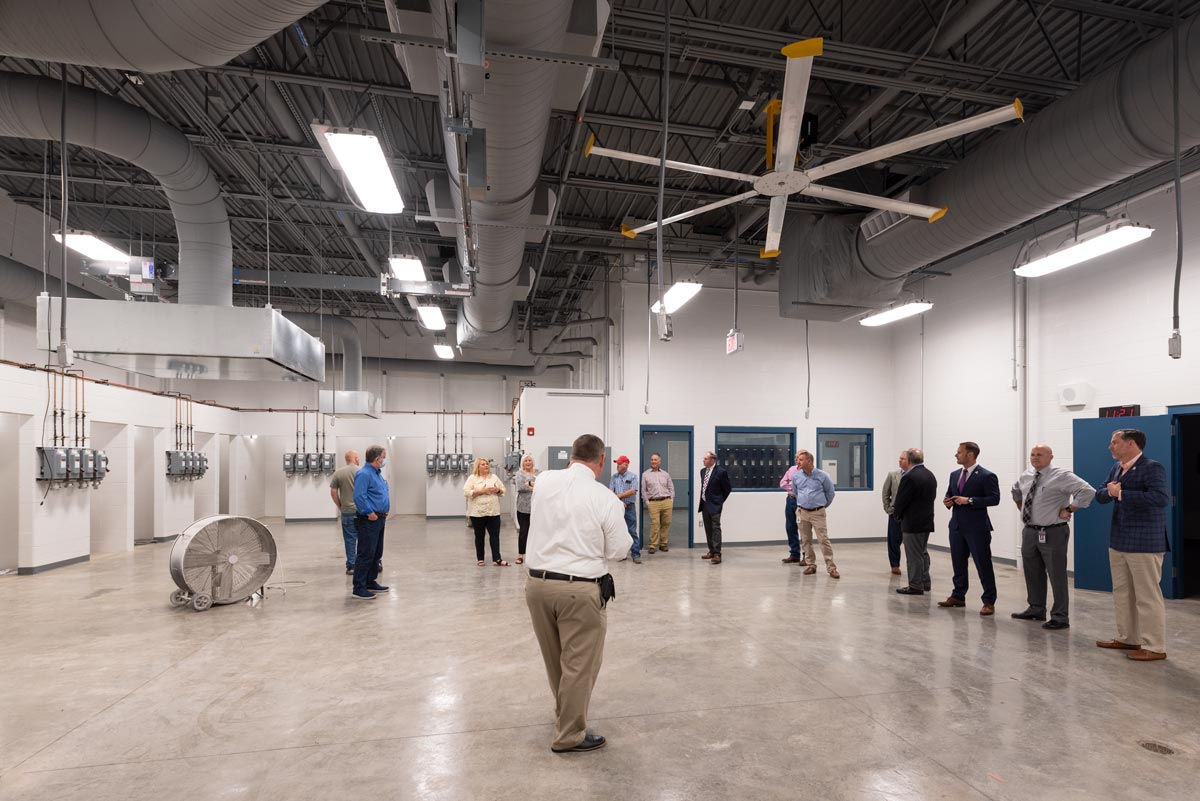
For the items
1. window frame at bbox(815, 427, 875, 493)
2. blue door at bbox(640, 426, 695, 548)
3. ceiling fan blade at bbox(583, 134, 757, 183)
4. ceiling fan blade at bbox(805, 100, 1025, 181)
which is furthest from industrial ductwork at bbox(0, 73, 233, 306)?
window frame at bbox(815, 427, 875, 493)

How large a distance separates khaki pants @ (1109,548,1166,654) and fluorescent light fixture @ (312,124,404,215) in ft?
19.6

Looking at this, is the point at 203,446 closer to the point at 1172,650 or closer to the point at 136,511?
the point at 136,511

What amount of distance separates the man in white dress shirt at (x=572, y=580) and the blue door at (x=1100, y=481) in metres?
6.65

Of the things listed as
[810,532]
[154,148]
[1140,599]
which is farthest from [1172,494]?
[154,148]

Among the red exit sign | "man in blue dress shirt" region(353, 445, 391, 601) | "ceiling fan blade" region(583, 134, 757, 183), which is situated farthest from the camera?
the red exit sign

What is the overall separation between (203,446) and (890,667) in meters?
12.7

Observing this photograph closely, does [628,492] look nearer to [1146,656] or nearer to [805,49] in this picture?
[1146,656]

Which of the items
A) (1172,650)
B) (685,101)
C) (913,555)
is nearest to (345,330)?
(685,101)

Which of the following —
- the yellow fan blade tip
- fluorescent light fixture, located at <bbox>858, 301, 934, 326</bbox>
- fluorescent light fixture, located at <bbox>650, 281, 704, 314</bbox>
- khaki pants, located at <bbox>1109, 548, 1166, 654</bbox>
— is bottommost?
khaki pants, located at <bbox>1109, 548, 1166, 654</bbox>

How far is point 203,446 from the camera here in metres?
12.3

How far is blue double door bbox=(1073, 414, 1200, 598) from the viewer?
6.59m

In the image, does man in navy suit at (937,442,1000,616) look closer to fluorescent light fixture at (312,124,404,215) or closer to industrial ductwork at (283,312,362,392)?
fluorescent light fixture at (312,124,404,215)

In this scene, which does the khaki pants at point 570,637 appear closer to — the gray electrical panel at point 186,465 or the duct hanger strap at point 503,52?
the duct hanger strap at point 503,52

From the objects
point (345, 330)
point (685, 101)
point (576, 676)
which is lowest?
point (576, 676)
